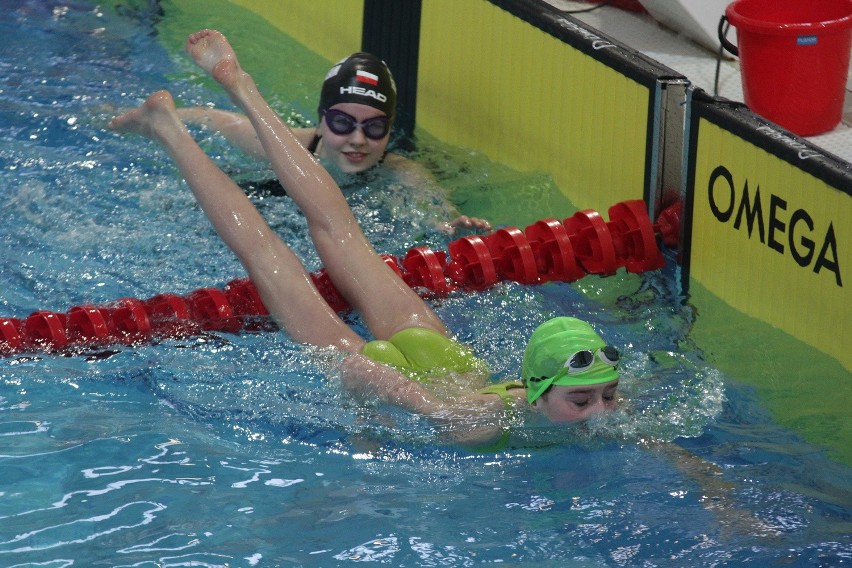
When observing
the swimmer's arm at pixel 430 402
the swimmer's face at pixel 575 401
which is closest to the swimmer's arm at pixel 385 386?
the swimmer's arm at pixel 430 402

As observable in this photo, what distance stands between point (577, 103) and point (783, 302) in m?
1.17

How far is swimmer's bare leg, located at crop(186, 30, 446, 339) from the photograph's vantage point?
352 centimetres

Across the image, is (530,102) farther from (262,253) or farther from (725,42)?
(262,253)

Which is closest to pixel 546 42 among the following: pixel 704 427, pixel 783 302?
pixel 783 302

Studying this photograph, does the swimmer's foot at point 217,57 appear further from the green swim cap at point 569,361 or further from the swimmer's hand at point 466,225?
the green swim cap at point 569,361

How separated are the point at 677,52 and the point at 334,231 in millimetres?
1692

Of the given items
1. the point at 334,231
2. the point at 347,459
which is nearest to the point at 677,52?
the point at 334,231

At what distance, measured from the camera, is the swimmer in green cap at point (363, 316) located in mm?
2947

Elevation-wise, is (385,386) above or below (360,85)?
below

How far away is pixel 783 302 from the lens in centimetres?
356

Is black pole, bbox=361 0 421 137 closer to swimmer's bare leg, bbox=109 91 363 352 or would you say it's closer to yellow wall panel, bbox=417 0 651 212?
yellow wall panel, bbox=417 0 651 212

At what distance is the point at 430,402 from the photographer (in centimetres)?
312

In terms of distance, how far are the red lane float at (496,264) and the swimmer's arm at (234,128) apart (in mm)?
891

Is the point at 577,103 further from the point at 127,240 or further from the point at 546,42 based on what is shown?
the point at 127,240
